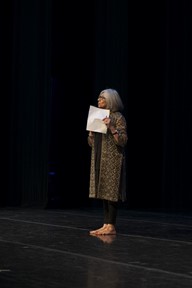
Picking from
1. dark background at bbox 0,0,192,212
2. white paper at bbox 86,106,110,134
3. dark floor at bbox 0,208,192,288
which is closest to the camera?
dark floor at bbox 0,208,192,288

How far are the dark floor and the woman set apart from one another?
290mm

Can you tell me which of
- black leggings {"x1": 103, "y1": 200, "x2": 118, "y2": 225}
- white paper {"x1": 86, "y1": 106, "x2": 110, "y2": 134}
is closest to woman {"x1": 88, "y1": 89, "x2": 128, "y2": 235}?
black leggings {"x1": 103, "y1": 200, "x2": 118, "y2": 225}

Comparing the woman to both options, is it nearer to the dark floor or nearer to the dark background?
the dark floor

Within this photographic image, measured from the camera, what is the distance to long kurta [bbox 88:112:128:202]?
4465 millimetres

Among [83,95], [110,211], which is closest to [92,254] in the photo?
[110,211]

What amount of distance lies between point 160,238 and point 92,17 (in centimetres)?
406

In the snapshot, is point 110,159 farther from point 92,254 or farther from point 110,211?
point 92,254

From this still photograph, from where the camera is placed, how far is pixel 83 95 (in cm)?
781

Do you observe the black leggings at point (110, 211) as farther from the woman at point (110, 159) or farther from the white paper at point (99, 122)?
the white paper at point (99, 122)

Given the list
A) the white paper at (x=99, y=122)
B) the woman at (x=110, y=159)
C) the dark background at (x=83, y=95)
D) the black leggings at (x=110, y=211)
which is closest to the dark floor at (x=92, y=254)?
the black leggings at (x=110, y=211)

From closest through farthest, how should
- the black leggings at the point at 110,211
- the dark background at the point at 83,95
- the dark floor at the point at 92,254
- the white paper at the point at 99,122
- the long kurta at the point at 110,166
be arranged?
the dark floor at the point at 92,254, the white paper at the point at 99,122, the long kurta at the point at 110,166, the black leggings at the point at 110,211, the dark background at the point at 83,95

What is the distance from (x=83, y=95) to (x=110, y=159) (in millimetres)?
3370

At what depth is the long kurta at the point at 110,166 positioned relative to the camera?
4.46 metres

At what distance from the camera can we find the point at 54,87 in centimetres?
791
